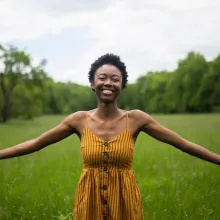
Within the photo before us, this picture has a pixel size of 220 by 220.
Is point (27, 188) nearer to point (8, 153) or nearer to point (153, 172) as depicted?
point (153, 172)

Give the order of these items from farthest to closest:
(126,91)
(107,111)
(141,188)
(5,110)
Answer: (126,91), (5,110), (141,188), (107,111)

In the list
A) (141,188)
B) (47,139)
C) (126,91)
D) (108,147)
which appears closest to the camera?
(108,147)

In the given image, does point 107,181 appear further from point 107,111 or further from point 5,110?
point 5,110

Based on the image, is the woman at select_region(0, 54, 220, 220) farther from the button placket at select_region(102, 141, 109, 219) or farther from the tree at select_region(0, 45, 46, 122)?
the tree at select_region(0, 45, 46, 122)

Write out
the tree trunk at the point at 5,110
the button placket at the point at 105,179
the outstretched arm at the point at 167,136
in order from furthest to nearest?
the tree trunk at the point at 5,110
the outstretched arm at the point at 167,136
the button placket at the point at 105,179

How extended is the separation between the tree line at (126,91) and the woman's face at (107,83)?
1433 inches

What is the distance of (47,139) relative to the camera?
2812 mm

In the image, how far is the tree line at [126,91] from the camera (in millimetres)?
43406

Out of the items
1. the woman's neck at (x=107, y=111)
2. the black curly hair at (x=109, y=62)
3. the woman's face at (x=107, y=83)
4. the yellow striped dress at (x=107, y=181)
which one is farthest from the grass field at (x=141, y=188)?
the black curly hair at (x=109, y=62)

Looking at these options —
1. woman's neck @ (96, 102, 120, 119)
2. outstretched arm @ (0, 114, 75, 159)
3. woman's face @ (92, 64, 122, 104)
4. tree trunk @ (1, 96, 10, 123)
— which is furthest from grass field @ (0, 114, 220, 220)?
tree trunk @ (1, 96, 10, 123)

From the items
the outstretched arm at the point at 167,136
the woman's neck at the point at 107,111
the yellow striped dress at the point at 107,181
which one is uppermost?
the woman's neck at the point at 107,111

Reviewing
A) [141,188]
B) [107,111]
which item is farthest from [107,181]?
[141,188]

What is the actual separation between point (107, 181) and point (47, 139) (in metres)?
0.53

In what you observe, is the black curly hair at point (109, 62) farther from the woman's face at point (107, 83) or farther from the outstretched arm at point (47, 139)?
the outstretched arm at point (47, 139)
